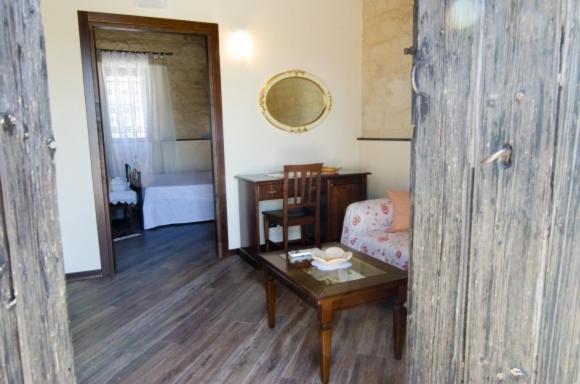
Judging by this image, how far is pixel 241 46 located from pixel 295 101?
0.76 meters

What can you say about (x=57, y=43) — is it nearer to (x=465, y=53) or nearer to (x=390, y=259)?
(x=390, y=259)

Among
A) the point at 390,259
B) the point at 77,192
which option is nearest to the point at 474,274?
the point at 390,259

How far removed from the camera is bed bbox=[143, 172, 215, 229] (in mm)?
5215

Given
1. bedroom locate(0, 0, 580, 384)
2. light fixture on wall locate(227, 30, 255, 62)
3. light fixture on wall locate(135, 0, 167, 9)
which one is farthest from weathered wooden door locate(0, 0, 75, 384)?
light fixture on wall locate(227, 30, 255, 62)

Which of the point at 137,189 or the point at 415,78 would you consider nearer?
the point at 415,78

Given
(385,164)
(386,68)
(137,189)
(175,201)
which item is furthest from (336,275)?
(137,189)

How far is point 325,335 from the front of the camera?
A: 1.96 meters

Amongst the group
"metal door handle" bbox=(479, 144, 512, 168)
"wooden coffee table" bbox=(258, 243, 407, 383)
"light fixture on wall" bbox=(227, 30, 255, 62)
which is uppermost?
"light fixture on wall" bbox=(227, 30, 255, 62)

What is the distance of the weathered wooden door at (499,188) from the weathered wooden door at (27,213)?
557mm

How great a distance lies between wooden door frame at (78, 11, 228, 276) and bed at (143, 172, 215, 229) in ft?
5.01

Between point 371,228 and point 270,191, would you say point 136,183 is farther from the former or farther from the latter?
point 371,228

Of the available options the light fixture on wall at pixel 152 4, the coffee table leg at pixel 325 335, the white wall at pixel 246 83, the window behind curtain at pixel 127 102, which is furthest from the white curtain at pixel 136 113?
the coffee table leg at pixel 325 335

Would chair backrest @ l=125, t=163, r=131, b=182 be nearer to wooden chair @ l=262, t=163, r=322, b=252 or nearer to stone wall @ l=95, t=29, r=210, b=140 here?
stone wall @ l=95, t=29, r=210, b=140

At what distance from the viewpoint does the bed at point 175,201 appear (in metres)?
5.21
